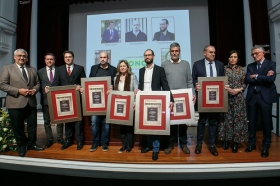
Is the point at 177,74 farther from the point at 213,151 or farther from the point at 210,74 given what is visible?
the point at 213,151

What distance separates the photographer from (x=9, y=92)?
2.43m

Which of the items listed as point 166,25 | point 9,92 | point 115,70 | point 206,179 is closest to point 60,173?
point 9,92

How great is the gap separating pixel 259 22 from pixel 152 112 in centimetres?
394

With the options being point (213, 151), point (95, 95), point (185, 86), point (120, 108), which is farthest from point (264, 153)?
point (95, 95)

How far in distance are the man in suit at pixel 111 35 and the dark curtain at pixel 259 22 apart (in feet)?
10.9

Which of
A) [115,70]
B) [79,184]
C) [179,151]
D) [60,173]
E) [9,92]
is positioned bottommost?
[79,184]

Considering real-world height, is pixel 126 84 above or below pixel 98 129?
above

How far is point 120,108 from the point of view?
250 cm

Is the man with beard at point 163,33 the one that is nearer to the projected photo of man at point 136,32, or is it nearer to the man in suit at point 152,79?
the projected photo of man at point 136,32

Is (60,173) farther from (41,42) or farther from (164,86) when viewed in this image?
(41,42)

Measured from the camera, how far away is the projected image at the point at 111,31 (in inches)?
190

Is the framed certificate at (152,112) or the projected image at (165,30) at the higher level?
the projected image at (165,30)

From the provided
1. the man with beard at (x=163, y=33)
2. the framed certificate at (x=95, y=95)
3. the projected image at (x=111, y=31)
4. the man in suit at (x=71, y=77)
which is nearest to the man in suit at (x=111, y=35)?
the projected image at (x=111, y=31)

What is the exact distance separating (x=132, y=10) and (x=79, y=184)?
4.47 m
